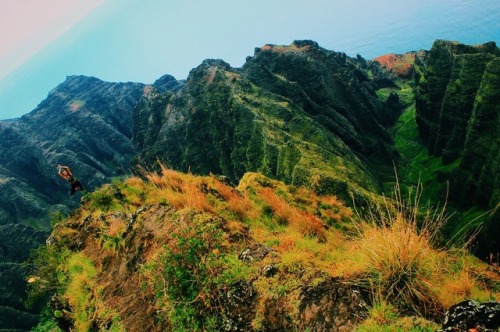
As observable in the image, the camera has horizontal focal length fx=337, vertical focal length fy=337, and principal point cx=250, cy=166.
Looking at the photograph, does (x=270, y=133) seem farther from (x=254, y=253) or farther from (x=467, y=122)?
(x=254, y=253)

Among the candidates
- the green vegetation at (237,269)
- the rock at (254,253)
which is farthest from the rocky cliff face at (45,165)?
the rock at (254,253)

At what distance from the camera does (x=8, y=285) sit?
312 ft

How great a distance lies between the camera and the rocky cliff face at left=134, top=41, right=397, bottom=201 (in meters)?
62.7

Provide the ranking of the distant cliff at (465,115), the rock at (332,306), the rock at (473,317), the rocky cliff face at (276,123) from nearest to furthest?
the rock at (473,317), the rock at (332,306), the rocky cliff face at (276,123), the distant cliff at (465,115)

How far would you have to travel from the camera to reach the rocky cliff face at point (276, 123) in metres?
62.7

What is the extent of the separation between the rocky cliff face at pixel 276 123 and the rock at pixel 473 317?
1808 inches

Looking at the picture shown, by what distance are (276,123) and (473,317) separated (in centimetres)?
6928

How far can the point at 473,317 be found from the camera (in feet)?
14.1

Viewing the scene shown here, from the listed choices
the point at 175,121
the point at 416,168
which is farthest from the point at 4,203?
the point at 416,168

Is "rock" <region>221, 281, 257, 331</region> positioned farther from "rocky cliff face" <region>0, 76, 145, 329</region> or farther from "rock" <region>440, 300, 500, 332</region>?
"rocky cliff face" <region>0, 76, 145, 329</region>

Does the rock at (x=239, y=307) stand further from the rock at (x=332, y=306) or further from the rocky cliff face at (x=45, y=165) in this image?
the rocky cliff face at (x=45, y=165)

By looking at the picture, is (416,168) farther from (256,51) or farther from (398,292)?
(398,292)

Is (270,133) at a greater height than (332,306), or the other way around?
(332,306)

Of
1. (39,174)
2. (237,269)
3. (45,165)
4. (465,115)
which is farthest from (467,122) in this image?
(39,174)
